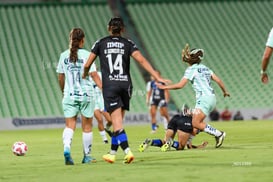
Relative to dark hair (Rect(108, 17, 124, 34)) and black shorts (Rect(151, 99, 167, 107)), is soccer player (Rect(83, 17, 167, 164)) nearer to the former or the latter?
dark hair (Rect(108, 17, 124, 34))

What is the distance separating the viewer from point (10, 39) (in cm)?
3947

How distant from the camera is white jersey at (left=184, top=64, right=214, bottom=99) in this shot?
50.3 feet

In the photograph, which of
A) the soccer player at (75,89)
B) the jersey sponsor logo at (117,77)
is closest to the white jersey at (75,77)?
the soccer player at (75,89)

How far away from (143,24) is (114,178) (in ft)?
109

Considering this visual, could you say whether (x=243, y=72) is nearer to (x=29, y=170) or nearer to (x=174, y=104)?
(x=174, y=104)

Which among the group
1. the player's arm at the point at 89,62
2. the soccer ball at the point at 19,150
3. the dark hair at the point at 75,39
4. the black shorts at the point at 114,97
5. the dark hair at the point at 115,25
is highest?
the dark hair at the point at 115,25

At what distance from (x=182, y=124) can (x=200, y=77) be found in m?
1.09

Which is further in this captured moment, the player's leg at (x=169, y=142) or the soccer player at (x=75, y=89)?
the player's leg at (x=169, y=142)

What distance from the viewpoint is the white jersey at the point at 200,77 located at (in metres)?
15.3

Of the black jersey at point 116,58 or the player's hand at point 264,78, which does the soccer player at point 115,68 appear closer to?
the black jersey at point 116,58

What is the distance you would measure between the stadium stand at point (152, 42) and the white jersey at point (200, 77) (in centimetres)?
1990

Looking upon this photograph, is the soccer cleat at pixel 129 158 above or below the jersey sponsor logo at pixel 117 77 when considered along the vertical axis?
below

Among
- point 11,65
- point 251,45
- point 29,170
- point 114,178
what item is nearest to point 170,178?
point 114,178

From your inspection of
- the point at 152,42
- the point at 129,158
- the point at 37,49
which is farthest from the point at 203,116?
the point at 152,42
